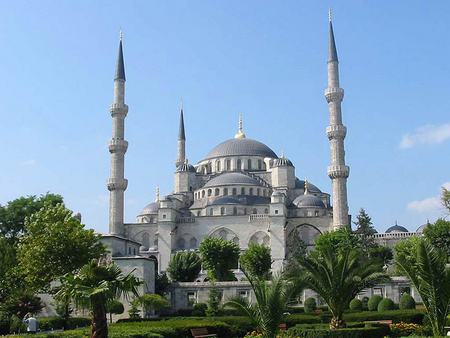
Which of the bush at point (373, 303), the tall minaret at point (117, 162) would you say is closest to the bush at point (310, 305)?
the bush at point (373, 303)

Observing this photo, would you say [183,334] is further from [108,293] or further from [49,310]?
[49,310]

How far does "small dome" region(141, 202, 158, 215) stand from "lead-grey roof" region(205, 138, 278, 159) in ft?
24.2

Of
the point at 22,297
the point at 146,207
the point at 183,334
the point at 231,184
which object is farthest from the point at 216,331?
the point at 146,207

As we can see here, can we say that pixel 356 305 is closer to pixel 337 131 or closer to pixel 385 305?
pixel 385 305

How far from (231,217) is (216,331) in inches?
1276

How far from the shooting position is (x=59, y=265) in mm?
25719

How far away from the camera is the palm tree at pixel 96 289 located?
12.7 m

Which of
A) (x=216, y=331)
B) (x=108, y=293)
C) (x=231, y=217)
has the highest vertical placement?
(x=231, y=217)

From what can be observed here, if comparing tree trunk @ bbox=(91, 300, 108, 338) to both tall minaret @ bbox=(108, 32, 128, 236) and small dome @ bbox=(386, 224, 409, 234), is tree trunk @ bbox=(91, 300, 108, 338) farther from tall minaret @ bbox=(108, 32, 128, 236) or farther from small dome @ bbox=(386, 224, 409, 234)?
small dome @ bbox=(386, 224, 409, 234)

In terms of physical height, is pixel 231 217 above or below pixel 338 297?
above

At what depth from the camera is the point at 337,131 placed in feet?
150

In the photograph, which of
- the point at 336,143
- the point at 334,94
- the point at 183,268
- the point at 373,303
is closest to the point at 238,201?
the point at 336,143

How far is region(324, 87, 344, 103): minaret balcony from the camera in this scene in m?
45.8

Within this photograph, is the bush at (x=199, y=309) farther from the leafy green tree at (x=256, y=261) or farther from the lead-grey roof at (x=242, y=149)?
the lead-grey roof at (x=242, y=149)
